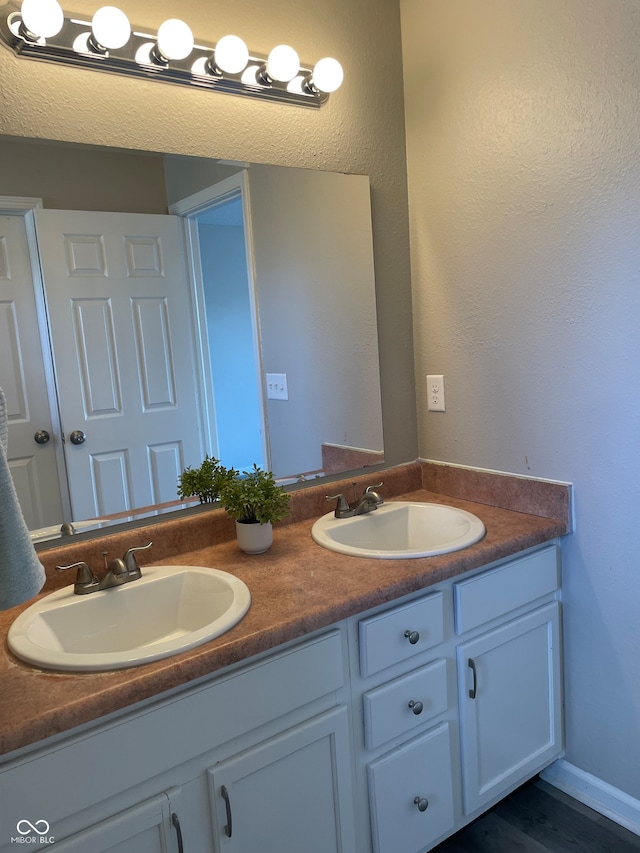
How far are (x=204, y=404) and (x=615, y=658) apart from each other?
127cm

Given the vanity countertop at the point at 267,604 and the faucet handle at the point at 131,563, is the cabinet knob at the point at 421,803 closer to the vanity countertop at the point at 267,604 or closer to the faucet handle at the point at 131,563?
the vanity countertop at the point at 267,604

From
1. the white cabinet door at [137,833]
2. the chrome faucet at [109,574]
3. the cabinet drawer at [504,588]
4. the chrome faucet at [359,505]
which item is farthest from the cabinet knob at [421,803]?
the chrome faucet at [109,574]

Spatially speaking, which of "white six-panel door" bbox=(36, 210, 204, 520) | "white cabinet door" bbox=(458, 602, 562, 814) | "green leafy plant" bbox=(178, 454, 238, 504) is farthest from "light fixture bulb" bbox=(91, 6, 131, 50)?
"white cabinet door" bbox=(458, 602, 562, 814)

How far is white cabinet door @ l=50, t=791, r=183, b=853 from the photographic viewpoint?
39.9 inches

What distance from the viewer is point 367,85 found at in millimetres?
1905

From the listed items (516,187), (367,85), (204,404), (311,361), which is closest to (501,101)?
(516,187)

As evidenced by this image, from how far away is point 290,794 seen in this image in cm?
125

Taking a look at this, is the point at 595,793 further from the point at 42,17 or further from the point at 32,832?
the point at 42,17

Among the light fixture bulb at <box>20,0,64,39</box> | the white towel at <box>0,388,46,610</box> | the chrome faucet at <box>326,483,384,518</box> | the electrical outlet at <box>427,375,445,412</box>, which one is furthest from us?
the electrical outlet at <box>427,375,445,412</box>

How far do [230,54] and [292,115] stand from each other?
262 mm

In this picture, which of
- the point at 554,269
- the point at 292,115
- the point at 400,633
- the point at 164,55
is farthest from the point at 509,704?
the point at 164,55

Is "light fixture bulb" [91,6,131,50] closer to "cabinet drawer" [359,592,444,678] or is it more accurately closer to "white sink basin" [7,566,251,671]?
"white sink basin" [7,566,251,671]

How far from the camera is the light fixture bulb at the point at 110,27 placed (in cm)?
137

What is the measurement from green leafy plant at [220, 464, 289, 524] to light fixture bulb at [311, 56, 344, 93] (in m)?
1.07
